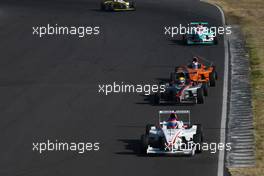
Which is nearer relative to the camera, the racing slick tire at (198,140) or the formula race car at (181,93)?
the racing slick tire at (198,140)

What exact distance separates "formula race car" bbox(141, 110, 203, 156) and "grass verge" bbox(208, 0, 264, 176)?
1.99 m

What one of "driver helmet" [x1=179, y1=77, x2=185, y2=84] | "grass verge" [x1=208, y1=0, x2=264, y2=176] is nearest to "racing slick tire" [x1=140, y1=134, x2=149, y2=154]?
"grass verge" [x1=208, y1=0, x2=264, y2=176]

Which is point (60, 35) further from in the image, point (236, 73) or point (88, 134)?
point (88, 134)

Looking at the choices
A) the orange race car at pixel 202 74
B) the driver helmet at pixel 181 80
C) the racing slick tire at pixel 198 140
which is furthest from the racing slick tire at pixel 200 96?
the racing slick tire at pixel 198 140

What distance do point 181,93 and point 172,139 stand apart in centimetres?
806

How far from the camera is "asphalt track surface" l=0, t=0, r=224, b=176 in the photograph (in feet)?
96.5

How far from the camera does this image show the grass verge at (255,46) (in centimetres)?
2945

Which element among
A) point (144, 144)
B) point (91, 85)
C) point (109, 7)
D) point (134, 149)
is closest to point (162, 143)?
point (144, 144)

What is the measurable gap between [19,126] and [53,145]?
3.30 metres

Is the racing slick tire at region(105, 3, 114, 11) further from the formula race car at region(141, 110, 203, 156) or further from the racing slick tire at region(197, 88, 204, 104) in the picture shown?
the formula race car at region(141, 110, 203, 156)

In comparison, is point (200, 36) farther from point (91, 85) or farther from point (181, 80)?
point (181, 80)

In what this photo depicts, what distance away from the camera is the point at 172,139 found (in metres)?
30.5

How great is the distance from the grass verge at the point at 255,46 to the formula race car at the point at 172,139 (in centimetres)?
199

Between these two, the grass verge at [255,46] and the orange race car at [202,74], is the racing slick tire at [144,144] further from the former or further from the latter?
the orange race car at [202,74]
